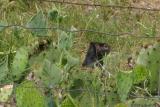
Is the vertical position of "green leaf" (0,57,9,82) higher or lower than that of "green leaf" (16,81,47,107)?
higher

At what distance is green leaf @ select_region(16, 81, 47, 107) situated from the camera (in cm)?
252

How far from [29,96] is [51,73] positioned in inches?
7.2

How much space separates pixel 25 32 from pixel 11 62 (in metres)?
1.23

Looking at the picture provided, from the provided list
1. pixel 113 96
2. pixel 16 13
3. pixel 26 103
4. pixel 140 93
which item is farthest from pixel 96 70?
pixel 16 13

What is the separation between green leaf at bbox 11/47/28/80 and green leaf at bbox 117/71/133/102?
505 mm

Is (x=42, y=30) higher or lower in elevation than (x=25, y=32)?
higher

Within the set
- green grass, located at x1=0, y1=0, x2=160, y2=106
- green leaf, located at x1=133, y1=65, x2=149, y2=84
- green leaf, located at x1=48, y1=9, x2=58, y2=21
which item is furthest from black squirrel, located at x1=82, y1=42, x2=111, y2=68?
green grass, located at x1=0, y1=0, x2=160, y2=106

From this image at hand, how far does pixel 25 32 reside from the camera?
416cm

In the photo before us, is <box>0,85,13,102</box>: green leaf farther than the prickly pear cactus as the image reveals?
No

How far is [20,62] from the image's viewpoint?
2.78 m

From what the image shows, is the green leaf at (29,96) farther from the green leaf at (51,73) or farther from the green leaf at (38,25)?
the green leaf at (38,25)

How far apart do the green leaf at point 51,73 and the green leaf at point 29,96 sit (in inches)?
5.5

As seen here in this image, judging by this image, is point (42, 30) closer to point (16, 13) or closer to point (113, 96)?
point (113, 96)

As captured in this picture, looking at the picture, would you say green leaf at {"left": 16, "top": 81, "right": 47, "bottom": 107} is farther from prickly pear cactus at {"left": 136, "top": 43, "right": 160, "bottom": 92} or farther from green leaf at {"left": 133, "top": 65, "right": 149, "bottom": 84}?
prickly pear cactus at {"left": 136, "top": 43, "right": 160, "bottom": 92}
